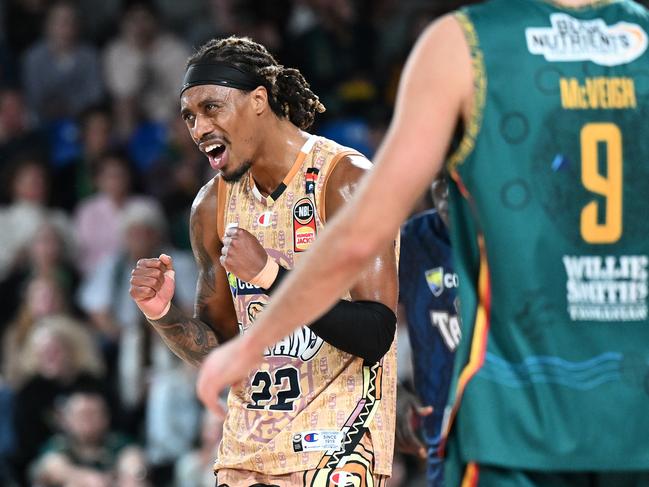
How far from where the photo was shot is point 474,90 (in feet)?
9.36

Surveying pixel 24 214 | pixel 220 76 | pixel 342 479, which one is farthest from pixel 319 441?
pixel 24 214

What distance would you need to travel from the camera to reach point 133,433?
9500 millimetres

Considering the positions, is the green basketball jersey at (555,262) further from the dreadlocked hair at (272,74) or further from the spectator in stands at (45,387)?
the spectator in stands at (45,387)

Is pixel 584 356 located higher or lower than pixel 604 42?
lower

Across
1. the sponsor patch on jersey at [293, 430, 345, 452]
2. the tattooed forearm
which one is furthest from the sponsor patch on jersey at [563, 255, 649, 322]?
the tattooed forearm

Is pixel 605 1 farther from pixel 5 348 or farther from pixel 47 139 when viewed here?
pixel 47 139

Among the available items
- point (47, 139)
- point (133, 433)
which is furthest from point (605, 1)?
point (47, 139)

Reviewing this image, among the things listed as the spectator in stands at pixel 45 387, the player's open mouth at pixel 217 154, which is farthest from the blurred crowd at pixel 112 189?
the player's open mouth at pixel 217 154

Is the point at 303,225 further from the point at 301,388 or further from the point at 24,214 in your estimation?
the point at 24,214

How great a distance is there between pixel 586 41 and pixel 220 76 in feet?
→ 6.37

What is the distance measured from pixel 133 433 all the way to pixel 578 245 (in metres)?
7.06

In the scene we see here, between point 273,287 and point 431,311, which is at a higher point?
point 273,287

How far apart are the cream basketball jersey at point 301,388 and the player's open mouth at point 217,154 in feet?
0.66

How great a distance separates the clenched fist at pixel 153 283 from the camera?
4.52 metres
